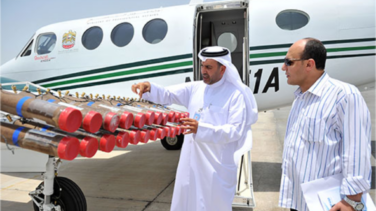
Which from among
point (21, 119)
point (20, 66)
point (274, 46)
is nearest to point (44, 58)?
point (20, 66)

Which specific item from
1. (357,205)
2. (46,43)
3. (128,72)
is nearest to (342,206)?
(357,205)

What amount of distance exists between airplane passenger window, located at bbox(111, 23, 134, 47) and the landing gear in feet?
11.3

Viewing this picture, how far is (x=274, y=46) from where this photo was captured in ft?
17.6

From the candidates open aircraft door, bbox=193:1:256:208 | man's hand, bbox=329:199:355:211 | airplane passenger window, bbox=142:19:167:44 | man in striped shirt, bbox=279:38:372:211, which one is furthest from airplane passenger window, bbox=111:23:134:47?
man's hand, bbox=329:199:355:211

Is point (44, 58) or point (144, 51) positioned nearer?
point (144, 51)

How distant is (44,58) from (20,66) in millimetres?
927

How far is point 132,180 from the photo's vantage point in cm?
568

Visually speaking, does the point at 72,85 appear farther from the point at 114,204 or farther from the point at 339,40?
the point at 339,40

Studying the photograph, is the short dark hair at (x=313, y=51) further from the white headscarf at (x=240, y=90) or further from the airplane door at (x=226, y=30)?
the airplane door at (x=226, y=30)

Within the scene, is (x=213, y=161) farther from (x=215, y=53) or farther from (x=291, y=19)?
(x=291, y=19)

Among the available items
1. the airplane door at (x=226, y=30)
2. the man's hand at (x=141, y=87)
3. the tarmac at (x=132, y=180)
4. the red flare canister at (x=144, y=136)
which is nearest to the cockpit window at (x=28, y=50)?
the tarmac at (x=132, y=180)

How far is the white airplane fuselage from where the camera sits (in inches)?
201

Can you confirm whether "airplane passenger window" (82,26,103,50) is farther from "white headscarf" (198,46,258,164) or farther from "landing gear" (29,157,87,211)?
"white headscarf" (198,46,258,164)

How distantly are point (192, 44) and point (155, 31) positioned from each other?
3.18ft
